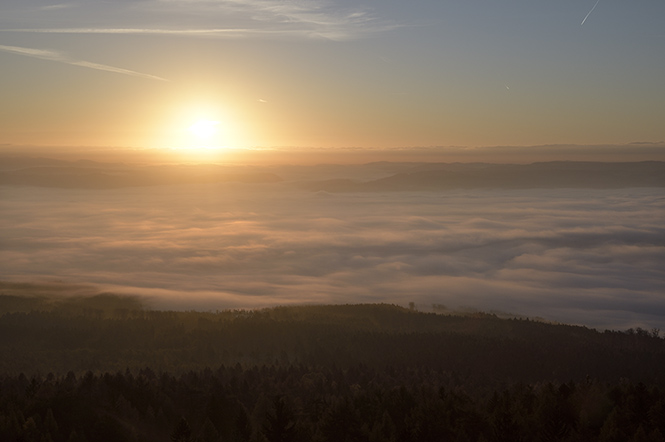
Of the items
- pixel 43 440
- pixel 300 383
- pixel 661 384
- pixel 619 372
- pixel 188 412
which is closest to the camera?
pixel 43 440


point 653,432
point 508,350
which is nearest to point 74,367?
point 508,350

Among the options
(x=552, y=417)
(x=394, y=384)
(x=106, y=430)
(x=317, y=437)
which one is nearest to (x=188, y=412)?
(x=106, y=430)

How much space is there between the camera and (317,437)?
83.2m

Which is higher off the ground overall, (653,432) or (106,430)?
(653,432)

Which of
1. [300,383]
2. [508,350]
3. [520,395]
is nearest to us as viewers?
[520,395]

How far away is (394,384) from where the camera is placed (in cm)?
15300

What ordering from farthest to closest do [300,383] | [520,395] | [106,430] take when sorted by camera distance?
[300,383], [520,395], [106,430]

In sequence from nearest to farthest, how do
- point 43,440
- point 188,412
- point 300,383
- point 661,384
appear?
point 43,440 < point 188,412 < point 300,383 < point 661,384

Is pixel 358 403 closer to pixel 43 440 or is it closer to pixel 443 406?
pixel 443 406

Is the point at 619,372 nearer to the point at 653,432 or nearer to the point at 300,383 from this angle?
the point at 300,383

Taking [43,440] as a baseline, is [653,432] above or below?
above

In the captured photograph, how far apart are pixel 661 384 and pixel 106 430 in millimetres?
133576

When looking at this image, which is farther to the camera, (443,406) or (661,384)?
(661,384)

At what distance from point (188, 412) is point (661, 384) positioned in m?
118
